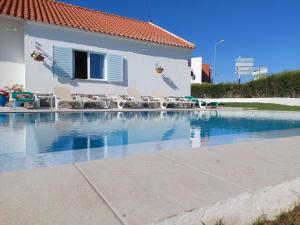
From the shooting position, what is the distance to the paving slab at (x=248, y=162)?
2.36 m

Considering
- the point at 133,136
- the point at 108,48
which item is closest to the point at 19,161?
the point at 133,136

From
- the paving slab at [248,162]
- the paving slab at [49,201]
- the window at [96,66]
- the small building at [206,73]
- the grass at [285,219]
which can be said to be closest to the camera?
the paving slab at [49,201]

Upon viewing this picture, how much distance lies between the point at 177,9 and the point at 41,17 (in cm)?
1769

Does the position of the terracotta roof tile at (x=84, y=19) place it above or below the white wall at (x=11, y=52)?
above

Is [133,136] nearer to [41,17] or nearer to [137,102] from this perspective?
[137,102]

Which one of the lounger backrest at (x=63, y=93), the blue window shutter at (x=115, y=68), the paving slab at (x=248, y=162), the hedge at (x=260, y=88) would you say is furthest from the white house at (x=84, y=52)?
the paving slab at (x=248, y=162)

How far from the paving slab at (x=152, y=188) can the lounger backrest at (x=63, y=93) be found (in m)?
10.2

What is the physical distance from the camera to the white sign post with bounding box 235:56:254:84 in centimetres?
3922

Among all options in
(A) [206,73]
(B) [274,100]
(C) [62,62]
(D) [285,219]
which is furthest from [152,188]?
(A) [206,73]

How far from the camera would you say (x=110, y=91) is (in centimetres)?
1479

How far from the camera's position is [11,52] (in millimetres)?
12195

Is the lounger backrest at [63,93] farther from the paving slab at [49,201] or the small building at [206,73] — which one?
the small building at [206,73]

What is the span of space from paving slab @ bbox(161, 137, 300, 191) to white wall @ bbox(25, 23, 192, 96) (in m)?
11.0

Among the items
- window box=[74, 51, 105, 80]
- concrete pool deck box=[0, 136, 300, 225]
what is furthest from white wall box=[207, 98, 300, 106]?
concrete pool deck box=[0, 136, 300, 225]
